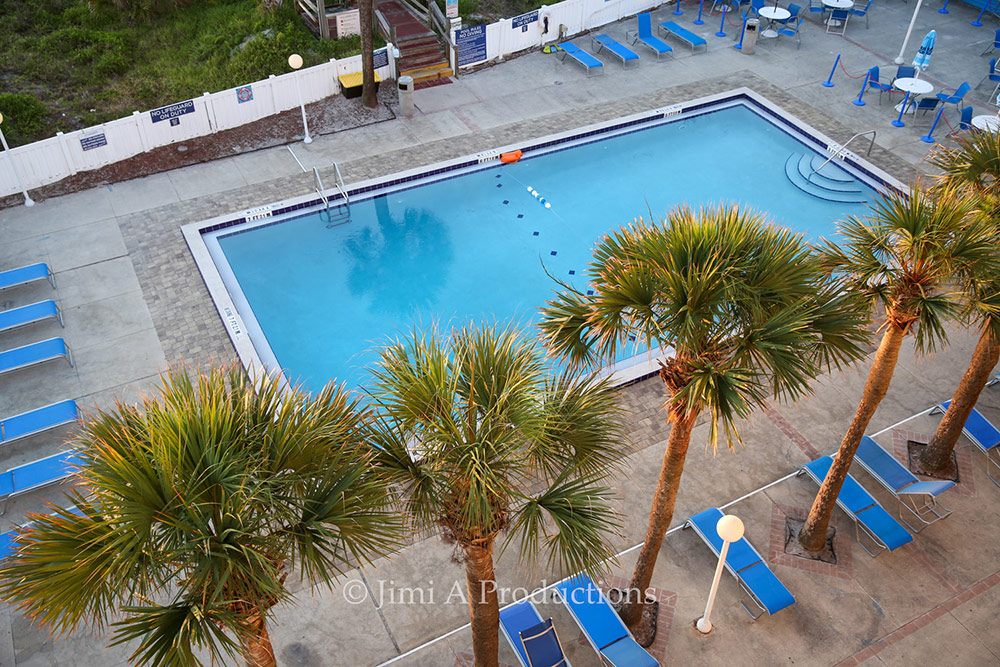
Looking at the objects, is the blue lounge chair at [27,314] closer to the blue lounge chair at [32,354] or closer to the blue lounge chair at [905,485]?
the blue lounge chair at [32,354]

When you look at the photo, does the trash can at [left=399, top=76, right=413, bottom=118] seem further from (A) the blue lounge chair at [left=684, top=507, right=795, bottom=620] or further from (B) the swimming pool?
(A) the blue lounge chair at [left=684, top=507, right=795, bottom=620]

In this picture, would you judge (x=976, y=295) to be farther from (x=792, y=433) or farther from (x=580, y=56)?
(x=580, y=56)

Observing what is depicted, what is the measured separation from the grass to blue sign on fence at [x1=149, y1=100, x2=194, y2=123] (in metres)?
1.84

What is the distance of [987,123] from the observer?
57.4 ft

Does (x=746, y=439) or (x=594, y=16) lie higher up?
(x=594, y=16)

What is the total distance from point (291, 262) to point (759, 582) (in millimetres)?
10257

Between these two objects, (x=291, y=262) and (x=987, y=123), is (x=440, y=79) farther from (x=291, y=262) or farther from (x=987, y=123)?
(x=987, y=123)

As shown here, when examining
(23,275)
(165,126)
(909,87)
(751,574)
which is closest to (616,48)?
(909,87)

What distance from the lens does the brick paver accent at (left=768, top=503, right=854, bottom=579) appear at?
408 inches

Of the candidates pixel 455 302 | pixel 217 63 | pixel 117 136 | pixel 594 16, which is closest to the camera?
pixel 455 302

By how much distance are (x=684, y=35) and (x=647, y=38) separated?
1080 millimetres

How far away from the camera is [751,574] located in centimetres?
995

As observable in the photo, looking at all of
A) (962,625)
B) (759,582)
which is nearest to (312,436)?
(759,582)

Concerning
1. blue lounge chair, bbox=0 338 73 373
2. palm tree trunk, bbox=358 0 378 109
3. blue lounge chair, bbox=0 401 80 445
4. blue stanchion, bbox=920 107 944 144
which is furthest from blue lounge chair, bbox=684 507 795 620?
palm tree trunk, bbox=358 0 378 109
